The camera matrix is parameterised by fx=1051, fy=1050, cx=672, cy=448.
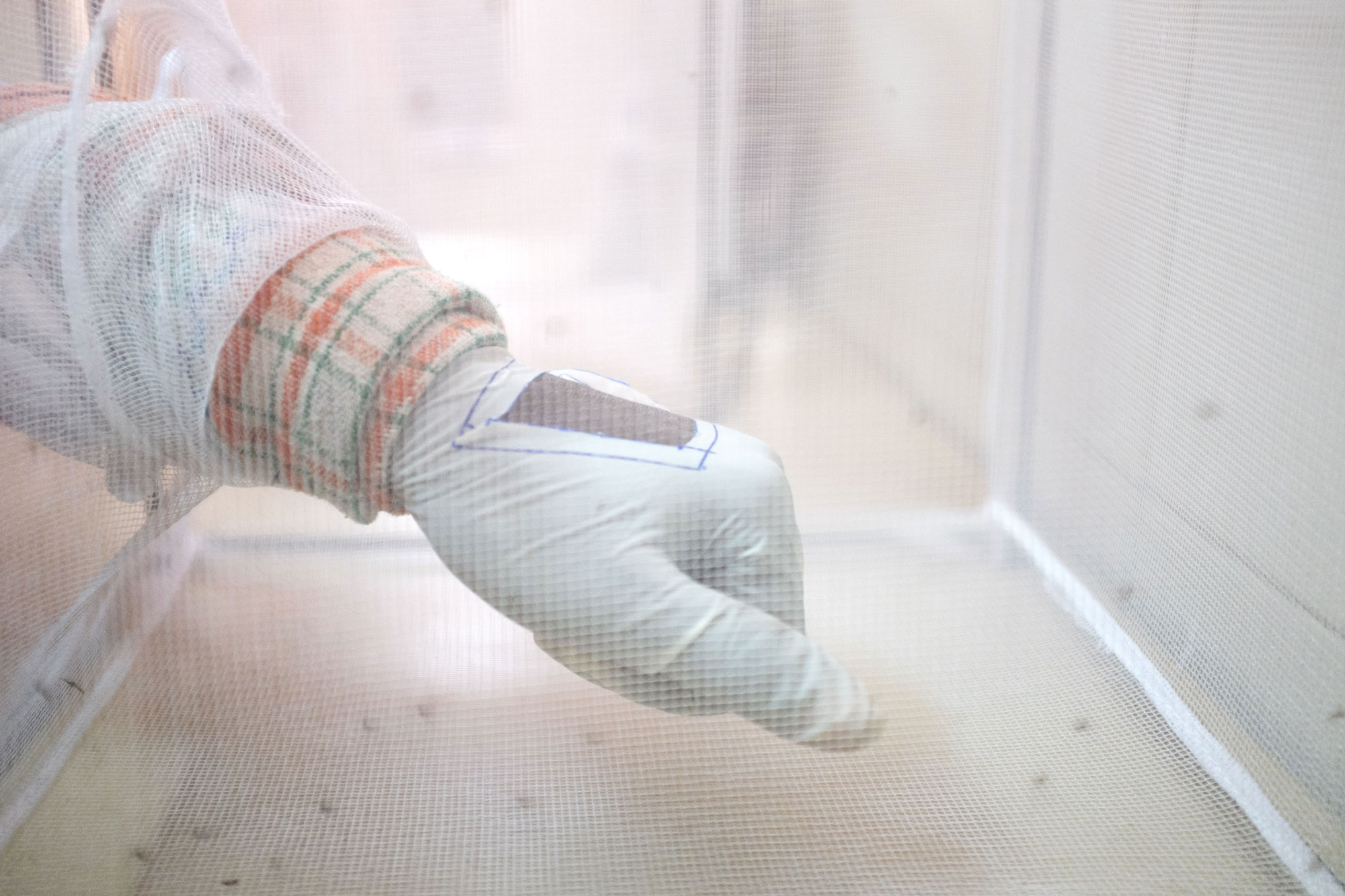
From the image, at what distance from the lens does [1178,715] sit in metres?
0.86

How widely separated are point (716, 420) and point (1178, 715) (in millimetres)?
452

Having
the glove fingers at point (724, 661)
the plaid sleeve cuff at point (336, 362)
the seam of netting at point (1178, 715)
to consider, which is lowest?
the seam of netting at point (1178, 715)

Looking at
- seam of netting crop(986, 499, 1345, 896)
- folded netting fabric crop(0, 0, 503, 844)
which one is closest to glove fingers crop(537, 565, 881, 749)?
folded netting fabric crop(0, 0, 503, 844)

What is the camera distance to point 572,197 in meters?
0.81

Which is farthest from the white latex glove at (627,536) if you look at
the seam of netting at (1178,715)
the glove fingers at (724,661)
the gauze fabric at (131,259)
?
the seam of netting at (1178,715)

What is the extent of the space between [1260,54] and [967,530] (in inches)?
16.6

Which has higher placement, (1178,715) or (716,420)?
(716,420)

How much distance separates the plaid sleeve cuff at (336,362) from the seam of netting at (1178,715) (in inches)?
19.9

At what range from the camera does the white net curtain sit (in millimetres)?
720

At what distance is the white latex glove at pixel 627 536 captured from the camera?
672mm

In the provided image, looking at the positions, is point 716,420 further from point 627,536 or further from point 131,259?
point 131,259

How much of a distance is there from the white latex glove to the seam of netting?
0.95 ft

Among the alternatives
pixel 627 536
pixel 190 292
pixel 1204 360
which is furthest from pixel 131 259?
pixel 1204 360

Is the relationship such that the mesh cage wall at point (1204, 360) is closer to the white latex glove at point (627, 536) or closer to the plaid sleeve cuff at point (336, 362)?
the white latex glove at point (627, 536)
